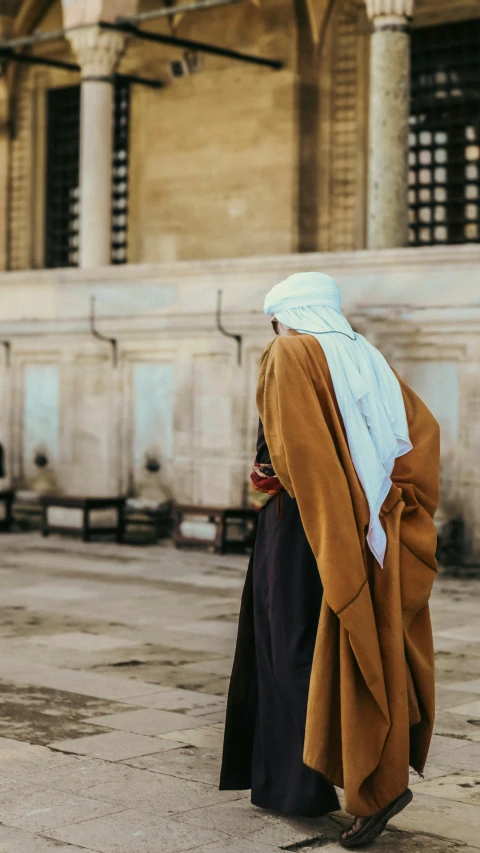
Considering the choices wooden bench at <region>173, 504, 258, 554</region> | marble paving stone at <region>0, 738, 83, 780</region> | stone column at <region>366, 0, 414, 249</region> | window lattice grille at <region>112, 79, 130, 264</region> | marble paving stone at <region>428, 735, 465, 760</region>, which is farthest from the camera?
window lattice grille at <region>112, 79, 130, 264</region>

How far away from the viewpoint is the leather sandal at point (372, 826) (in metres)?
4.42

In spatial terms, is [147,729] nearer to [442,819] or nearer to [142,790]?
[142,790]

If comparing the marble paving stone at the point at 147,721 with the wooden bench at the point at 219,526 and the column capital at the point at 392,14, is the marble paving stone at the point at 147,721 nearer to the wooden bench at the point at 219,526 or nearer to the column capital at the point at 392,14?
the wooden bench at the point at 219,526

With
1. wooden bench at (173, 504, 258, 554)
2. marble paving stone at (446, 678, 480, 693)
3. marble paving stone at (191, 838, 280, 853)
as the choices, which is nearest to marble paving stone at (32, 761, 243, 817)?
marble paving stone at (191, 838, 280, 853)

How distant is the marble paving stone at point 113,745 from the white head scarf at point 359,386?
1.66 metres

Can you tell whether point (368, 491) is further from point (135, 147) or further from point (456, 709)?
point (135, 147)

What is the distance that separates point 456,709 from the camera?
21.8ft

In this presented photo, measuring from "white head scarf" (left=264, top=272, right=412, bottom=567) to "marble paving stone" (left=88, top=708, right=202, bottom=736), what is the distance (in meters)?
1.97

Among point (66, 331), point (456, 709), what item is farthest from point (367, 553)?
point (66, 331)

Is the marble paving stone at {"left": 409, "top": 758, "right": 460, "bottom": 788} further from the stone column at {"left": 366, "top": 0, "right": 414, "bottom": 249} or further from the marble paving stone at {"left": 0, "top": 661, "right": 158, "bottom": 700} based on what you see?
the stone column at {"left": 366, "top": 0, "right": 414, "bottom": 249}

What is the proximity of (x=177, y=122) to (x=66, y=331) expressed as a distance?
19.6ft

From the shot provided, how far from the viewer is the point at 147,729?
19.9 ft

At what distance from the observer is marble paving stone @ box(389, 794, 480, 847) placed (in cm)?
463

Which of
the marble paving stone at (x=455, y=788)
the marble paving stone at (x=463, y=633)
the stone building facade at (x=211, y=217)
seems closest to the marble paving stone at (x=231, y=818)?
the marble paving stone at (x=455, y=788)
